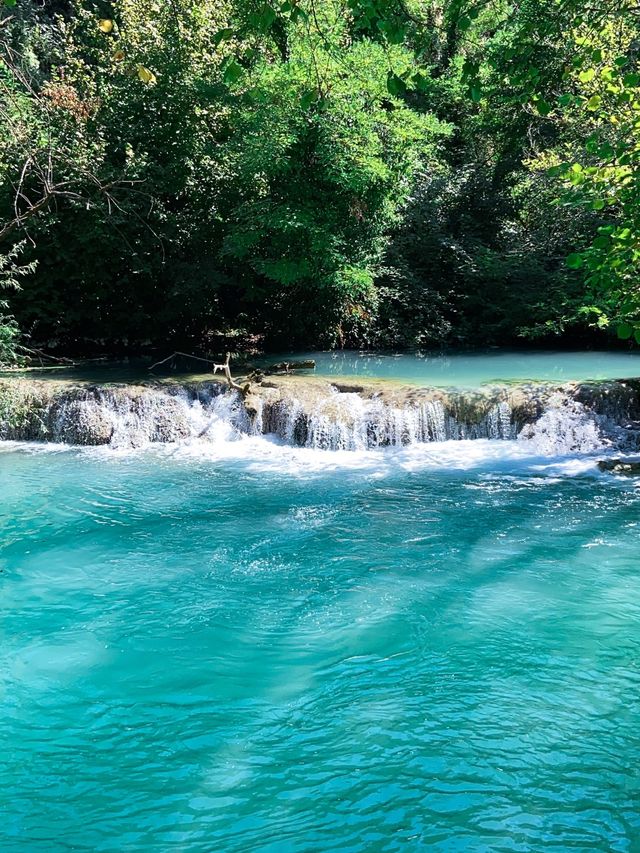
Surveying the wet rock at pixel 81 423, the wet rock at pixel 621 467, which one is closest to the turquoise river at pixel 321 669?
the wet rock at pixel 621 467

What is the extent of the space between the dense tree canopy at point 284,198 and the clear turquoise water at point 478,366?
3.22ft

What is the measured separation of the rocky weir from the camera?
10945 millimetres

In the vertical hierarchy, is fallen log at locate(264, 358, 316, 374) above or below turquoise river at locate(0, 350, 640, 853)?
above

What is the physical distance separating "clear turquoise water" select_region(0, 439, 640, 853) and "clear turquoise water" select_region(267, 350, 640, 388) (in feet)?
15.9

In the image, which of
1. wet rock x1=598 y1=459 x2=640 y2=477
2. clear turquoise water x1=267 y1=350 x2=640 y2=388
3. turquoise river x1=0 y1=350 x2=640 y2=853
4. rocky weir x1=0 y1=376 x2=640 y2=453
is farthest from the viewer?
clear turquoise water x1=267 y1=350 x2=640 y2=388

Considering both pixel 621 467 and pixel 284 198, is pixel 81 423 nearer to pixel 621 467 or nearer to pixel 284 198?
pixel 284 198

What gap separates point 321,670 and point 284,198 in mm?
11438

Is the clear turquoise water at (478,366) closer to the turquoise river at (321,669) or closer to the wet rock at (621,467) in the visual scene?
the wet rock at (621,467)

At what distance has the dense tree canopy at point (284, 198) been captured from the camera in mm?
13523

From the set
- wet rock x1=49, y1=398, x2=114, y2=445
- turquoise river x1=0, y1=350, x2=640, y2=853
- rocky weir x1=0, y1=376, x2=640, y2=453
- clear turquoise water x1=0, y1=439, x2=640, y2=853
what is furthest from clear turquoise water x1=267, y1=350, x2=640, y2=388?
clear turquoise water x1=0, y1=439, x2=640, y2=853

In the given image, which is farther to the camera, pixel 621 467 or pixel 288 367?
pixel 288 367

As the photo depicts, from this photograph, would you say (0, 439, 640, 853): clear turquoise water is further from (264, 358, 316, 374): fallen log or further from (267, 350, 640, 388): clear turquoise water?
(264, 358, 316, 374): fallen log

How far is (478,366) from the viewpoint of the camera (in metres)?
15.0

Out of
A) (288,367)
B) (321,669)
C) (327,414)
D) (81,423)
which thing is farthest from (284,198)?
(321,669)
